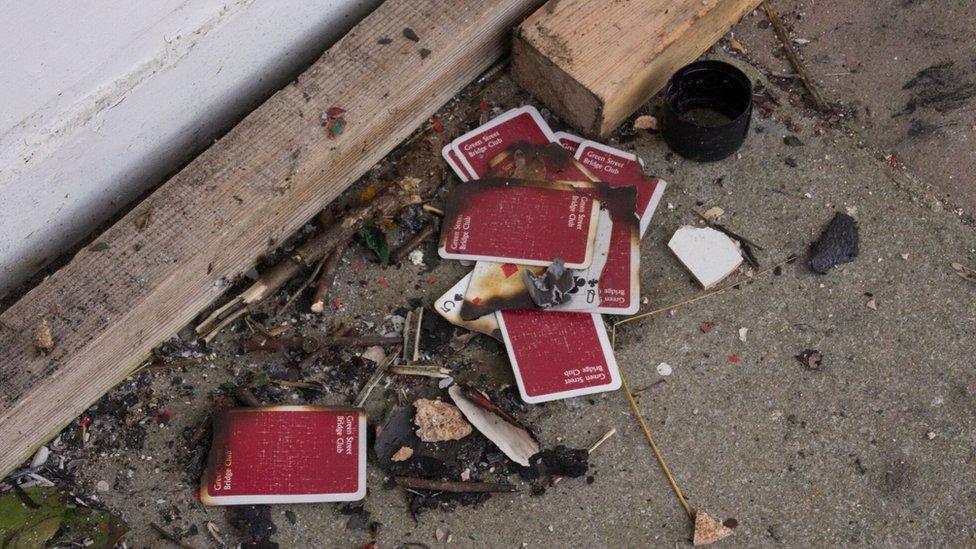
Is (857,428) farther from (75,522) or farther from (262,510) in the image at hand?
(75,522)

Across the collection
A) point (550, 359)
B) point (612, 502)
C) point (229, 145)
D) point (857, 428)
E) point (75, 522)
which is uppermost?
point (229, 145)

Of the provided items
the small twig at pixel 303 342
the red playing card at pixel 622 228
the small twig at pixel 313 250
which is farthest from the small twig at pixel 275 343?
the red playing card at pixel 622 228

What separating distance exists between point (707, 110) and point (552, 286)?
1.06 meters

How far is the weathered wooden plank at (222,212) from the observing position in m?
3.09

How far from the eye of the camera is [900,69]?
3836 millimetres

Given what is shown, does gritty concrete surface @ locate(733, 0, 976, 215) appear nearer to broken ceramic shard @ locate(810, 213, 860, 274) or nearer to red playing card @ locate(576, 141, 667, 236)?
broken ceramic shard @ locate(810, 213, 860, 274)

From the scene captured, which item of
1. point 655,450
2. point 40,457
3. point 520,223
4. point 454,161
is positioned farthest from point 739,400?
point 40,457

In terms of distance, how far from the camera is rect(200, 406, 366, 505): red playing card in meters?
3.21

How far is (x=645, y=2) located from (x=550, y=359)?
4.68ft

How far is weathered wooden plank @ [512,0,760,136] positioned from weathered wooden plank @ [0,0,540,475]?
20 cm

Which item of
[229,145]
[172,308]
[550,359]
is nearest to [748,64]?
[550,359]

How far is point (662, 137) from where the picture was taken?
3.77m

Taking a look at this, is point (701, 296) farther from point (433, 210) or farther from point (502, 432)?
point (433, 210)

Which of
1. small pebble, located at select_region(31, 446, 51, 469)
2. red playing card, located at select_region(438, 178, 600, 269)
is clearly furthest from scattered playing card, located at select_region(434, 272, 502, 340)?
small pebble, located at select_region(31, 446, 51, 469)
